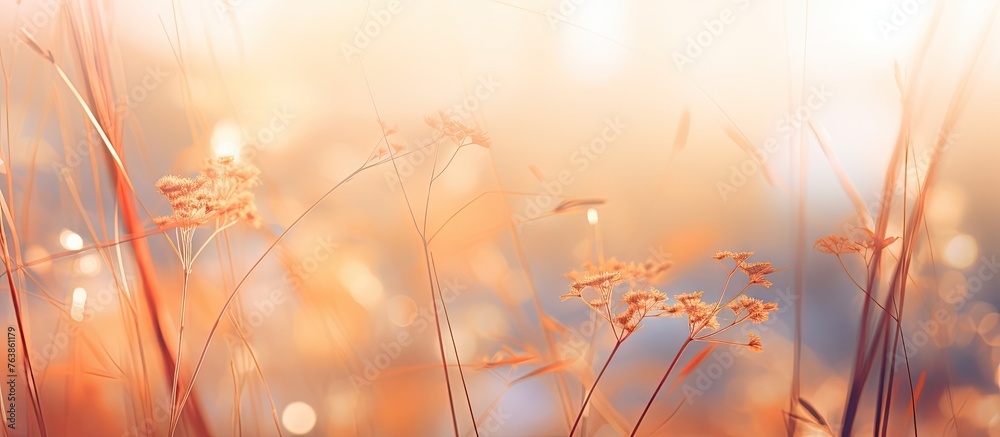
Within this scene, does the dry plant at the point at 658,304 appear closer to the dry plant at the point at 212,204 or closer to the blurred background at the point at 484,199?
the blurred background at the point at 484,199

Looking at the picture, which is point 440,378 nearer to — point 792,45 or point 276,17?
point 276,17

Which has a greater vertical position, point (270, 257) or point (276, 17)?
point (276, 17)

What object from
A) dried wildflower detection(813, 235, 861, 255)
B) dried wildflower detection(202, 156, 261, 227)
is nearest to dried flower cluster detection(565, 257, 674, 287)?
dried wildflower detection(813, 235, 861, 255)

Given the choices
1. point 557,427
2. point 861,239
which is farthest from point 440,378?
point 861,239

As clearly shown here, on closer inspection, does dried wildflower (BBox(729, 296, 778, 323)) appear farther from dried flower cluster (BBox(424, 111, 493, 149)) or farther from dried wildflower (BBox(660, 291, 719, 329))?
dried flower cluster (BBox(424, 111, 493, 149))

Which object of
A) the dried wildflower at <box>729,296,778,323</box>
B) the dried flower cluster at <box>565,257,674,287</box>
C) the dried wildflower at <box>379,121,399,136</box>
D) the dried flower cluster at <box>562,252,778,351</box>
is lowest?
the dried wildflower at <box>729,296,778,323</box>
